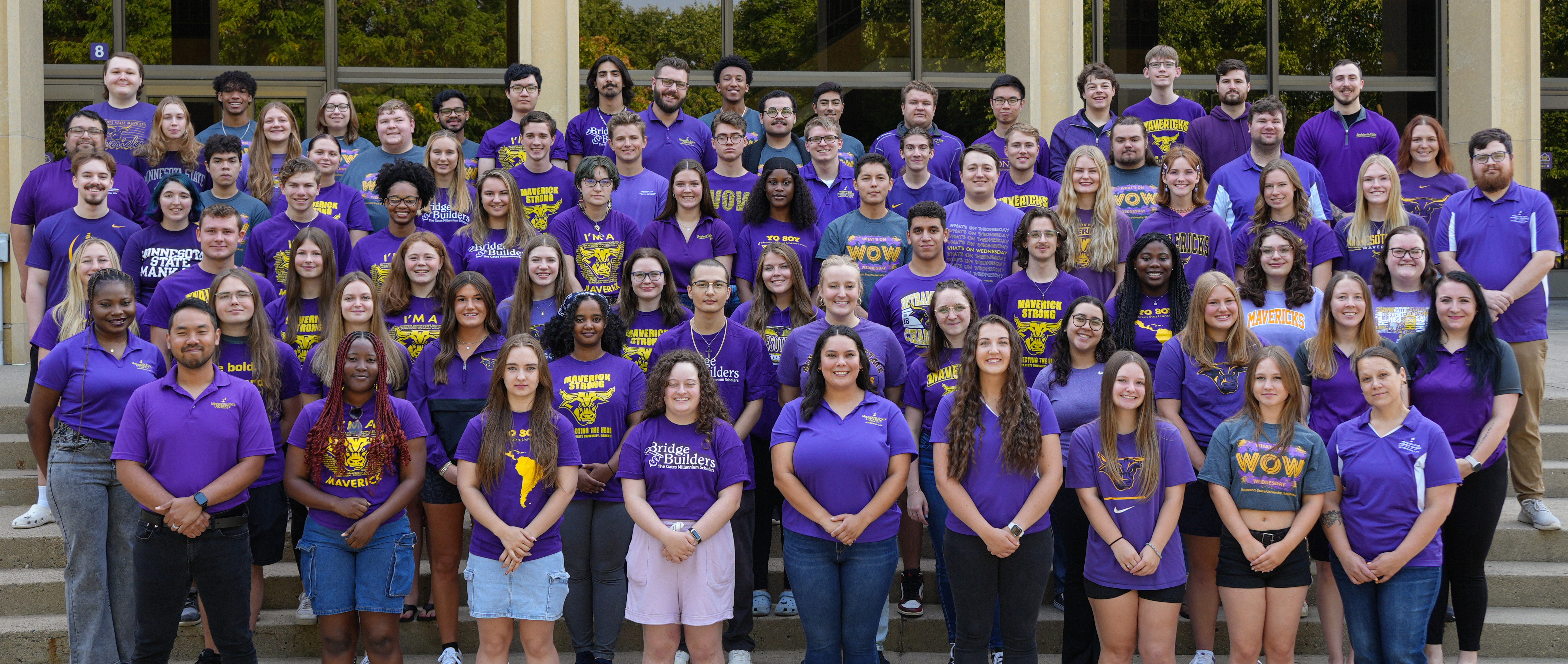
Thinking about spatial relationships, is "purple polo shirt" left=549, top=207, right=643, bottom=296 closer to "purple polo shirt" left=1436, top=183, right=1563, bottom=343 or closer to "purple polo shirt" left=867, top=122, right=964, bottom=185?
"purple polo shirt" left=867, top=122, right=964, bottom=185

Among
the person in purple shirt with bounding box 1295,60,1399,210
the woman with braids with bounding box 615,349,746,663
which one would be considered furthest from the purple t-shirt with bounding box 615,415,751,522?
the person in purple shirt with bounding box 1295,60,1399,210

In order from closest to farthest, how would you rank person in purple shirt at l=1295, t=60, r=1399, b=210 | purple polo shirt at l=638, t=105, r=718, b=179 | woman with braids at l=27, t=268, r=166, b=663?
woman with braids at l=27, t=268, r=166, b=663, person in purple shirt at l=1295, t=60, r=1399, b=210, purple polo shirt at l=638, t=105, r=718, b=179

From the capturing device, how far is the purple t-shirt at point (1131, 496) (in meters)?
5.08

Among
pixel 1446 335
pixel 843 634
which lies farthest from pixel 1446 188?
pixel 843 634

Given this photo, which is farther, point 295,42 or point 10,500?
point 295,42

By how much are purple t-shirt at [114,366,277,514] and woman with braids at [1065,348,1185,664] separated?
3.64m

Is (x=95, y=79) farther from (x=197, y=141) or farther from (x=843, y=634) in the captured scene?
(x=843, y=634)

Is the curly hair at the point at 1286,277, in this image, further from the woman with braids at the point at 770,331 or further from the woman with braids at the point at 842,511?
the woman with braids at the point at 770,331

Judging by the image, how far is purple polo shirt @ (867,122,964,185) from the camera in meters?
8.32

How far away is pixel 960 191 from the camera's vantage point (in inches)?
306

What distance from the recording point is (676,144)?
27.8 feet

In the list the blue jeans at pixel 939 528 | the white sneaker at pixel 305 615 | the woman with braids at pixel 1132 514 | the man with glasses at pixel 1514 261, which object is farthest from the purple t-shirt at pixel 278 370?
the man with glasses at pixel 1514 261

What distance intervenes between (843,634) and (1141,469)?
4.92ft

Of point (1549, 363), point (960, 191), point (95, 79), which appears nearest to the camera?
point (960, 191)
